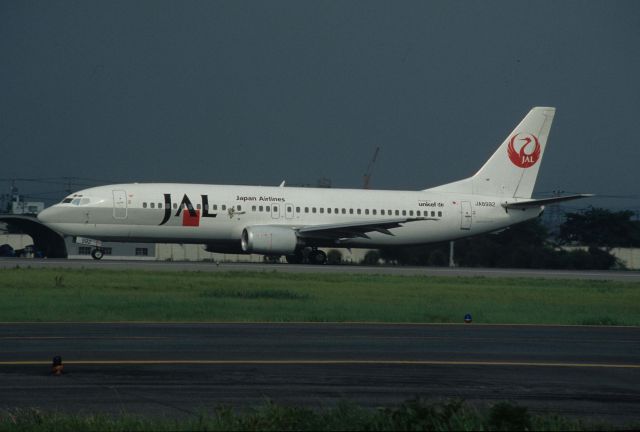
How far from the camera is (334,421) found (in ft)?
32.9

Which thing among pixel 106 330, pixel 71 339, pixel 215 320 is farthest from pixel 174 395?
pixel 215 320

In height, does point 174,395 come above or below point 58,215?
below

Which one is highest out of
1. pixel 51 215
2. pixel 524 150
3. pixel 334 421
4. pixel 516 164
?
pixel 524 150

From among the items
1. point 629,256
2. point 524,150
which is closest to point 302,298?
point 524,150

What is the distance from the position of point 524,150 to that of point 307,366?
135 ft

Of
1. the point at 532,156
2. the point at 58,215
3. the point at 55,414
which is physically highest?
the point at 532,156

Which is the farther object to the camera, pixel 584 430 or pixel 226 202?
pixel 226 202

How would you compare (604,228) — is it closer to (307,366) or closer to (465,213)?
(465,213)

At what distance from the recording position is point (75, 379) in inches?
544

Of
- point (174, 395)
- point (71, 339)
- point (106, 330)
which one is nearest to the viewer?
point (174, 395)

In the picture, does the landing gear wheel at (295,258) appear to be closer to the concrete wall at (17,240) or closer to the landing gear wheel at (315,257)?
the landing gear wheel at (315,257)

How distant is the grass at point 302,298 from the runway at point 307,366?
9.18 feet

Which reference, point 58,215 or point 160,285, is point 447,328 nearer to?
point 160,285

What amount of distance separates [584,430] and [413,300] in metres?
20.8
